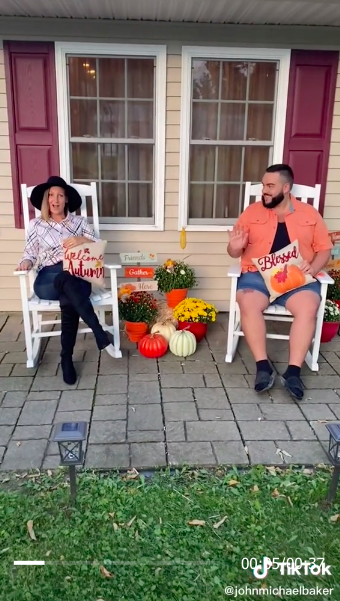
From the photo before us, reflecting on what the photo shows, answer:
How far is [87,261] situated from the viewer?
297 centimetres

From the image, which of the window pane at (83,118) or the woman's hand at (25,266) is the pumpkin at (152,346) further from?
the window pane at (83,118)

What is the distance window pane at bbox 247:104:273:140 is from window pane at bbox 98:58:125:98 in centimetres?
97

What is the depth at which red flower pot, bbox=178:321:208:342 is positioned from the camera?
3.39 meters

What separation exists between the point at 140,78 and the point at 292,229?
5.41 ft

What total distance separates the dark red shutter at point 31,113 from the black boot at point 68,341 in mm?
1272

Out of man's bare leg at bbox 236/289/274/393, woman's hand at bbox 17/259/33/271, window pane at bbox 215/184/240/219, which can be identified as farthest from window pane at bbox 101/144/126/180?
man's bare leg at bbox 236/289/274/393

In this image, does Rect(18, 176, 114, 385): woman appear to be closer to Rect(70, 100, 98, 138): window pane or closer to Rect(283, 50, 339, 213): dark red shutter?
Rect(70, 100, 98, 138): window pane

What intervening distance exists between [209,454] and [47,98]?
2.74m

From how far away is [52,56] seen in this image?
349cm

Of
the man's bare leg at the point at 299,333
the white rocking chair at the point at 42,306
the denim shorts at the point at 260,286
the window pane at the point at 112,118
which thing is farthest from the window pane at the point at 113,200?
the man's bare leg at the point at 299,333

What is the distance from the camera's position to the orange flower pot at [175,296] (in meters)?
3.74

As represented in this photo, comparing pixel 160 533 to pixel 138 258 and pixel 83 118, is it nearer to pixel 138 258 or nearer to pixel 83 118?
pixel 138 258

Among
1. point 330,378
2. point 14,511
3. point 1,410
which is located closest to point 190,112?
point 330,378

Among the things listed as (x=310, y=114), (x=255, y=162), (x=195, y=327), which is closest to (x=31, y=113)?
(x=255, y=162)
